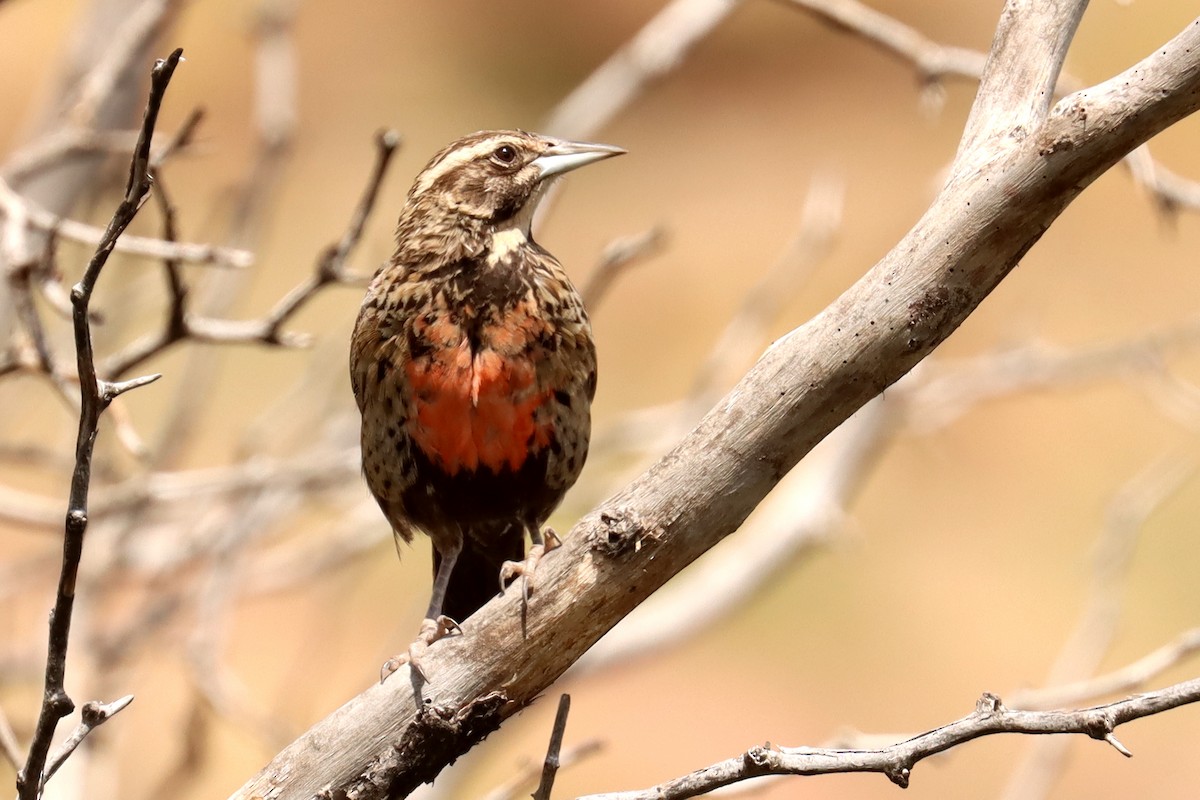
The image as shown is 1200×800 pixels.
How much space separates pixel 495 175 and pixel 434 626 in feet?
4.41

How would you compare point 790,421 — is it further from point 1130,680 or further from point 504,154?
point 504,154

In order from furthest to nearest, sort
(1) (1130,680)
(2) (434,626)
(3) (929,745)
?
(2) (434,626)
(1) (1130,680)
(3) (929,745)

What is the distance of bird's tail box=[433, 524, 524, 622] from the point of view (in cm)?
391

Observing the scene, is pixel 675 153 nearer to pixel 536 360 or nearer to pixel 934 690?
pixel 934 690

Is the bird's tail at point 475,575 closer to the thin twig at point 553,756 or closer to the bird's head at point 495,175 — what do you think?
the bird's head at point 495,175

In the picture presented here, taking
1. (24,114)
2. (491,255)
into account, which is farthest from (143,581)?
(24,114)

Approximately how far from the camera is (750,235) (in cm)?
1720

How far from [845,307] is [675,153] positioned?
17.0m

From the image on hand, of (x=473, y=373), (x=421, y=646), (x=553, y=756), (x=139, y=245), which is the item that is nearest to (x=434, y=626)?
(x=421, y=646)

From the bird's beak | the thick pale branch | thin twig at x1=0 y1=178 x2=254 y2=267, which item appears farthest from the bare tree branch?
the bird's beak

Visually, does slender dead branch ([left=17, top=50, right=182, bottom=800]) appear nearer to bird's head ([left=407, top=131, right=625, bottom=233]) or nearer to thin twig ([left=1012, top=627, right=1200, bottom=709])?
bird's head ([left=407, top=131, right=625, bottom=233])

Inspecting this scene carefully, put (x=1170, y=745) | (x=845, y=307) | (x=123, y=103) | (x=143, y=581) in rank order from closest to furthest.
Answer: (x=845, y=307) → (x=123, y=103) → (x=143, y=581) → (x=1170, y=745)

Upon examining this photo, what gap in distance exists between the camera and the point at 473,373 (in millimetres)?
3441

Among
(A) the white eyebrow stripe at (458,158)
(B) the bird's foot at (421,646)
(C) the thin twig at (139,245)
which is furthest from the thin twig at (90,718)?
(A) the white eyebrow stripe at (458,158)
